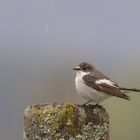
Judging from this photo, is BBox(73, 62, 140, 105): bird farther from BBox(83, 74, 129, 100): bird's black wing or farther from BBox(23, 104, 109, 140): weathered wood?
BBox(23, 104, 109, 140): weathered wood

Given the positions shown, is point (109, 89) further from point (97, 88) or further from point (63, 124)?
point (63, 124)

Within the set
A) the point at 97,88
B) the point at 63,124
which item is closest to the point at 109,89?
the point at 97,88

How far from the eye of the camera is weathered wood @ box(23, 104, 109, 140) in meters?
5.65

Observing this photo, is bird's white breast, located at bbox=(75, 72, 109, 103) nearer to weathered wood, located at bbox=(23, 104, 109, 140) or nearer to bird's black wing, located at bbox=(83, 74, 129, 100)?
bird's black wing, located at bbox=(83, 74, 129, 100)

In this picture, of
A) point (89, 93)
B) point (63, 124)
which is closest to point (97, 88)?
point (89, 93)

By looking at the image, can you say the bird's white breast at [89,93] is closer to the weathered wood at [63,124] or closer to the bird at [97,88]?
the bird at [97,88]

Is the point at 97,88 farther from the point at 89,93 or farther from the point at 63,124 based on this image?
the point at 63,124

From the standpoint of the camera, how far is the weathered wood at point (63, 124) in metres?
5.65

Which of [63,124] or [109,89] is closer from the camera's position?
A: [63,124]

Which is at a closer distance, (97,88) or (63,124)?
(63,124)

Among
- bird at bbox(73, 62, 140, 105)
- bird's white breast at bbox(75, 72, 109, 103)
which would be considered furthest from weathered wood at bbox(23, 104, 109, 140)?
bird's white breast at bbox(75, 72, 109, 103)

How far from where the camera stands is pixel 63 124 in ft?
18.7

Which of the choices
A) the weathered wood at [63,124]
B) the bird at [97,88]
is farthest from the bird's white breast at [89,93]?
the weathered wood at [63,124]

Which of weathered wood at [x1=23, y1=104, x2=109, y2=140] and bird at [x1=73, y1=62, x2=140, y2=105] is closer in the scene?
weathered wood at [x1=23, y1=104, x2=109, y2=140]
